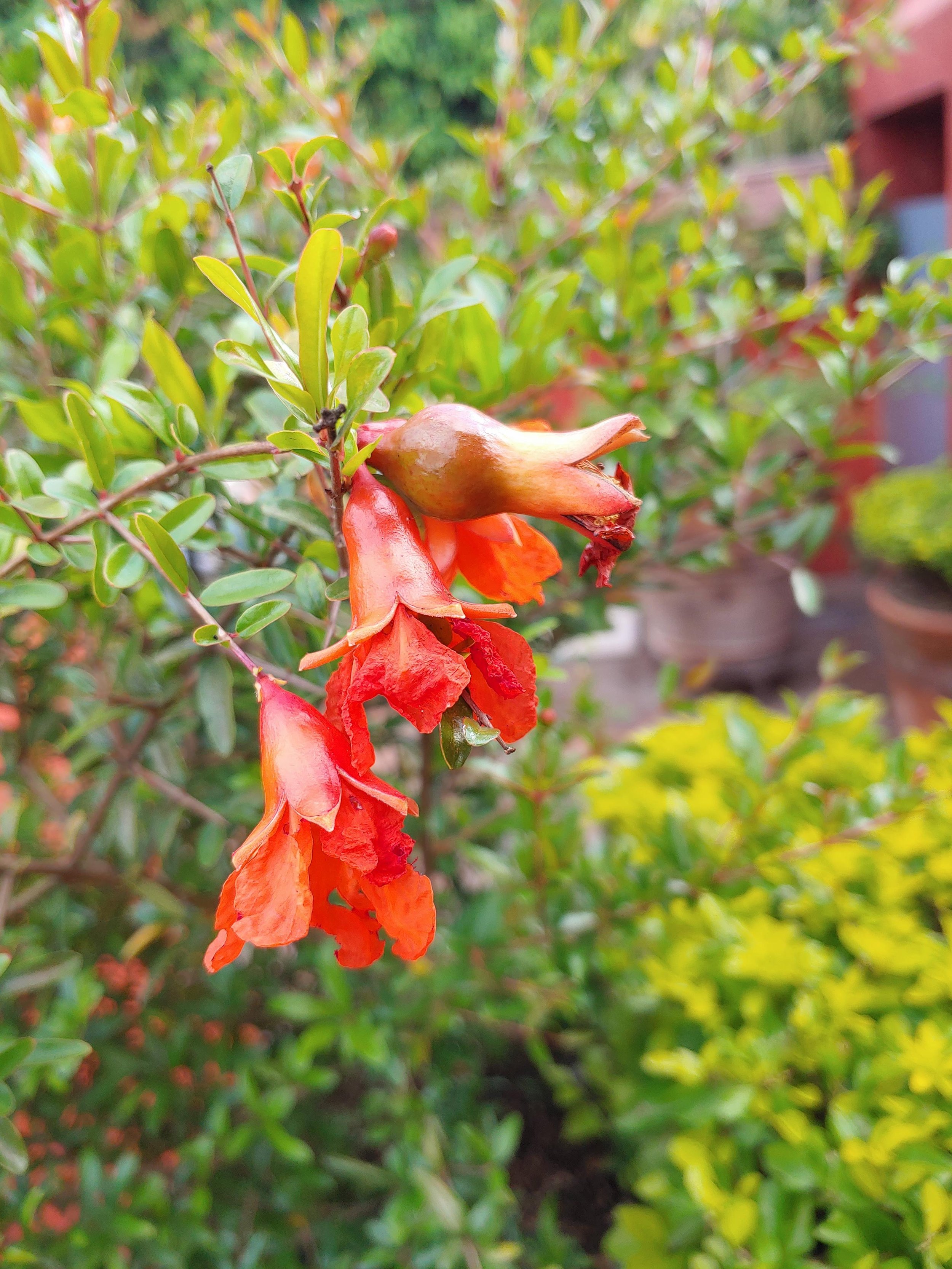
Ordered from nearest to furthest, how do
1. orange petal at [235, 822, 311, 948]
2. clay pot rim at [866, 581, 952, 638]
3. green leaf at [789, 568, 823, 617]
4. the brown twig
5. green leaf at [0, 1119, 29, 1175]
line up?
orange petal at [235, 822, 311, 948]
green leaf at [0, 1119, 29, 1175]
the brown twig
green leaf at [789, 568, 823, 617]
clay pot rim at [866, 581, 952, 638]

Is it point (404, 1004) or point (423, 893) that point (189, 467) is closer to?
point (423, 893)

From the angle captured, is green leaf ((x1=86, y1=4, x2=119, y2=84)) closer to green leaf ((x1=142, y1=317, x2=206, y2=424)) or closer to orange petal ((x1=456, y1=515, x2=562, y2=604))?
green leaf ((x1=142, y1=317, x2=206, y2=424))

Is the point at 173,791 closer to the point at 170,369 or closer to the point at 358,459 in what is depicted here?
the point at 170,369

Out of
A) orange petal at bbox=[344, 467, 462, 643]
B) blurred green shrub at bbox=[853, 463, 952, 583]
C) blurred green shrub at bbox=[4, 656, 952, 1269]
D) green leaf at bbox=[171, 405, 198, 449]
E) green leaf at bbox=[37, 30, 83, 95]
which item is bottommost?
blurred green shrub at bbox=[853, 463, 952, 583]

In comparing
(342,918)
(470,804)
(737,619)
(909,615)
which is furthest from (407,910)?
(737,619)

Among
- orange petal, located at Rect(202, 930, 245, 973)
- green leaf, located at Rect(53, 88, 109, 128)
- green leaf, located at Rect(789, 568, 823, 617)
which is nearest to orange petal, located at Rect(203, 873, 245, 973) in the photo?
orange petal, located at Rect(202, 930, 245, 973)

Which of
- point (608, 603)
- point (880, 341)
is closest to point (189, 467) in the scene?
point (608, 603)

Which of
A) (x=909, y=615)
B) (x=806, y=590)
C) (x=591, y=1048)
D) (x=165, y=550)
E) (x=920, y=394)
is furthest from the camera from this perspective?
(x=920, y=394)
